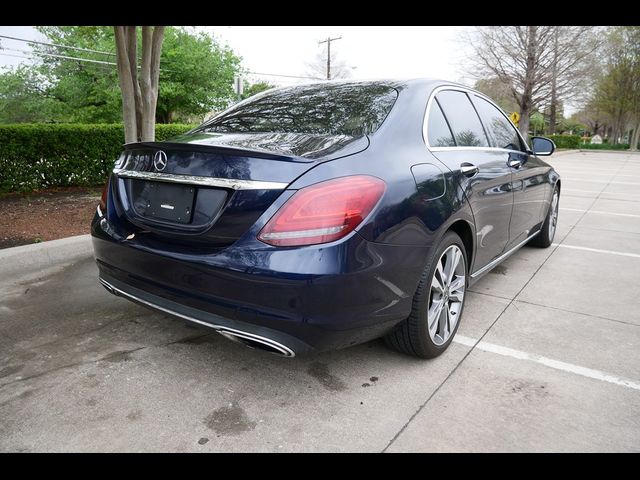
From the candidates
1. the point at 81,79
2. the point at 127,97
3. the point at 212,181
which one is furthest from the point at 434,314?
the point at 81,79

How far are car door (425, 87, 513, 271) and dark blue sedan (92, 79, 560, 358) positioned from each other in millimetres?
20

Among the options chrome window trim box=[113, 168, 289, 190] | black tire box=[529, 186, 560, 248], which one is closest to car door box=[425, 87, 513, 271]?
chrome window trim box=[113, 168, 289, 190]

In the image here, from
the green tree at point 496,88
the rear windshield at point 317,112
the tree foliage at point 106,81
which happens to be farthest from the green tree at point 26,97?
the rear windshield at point 317,112

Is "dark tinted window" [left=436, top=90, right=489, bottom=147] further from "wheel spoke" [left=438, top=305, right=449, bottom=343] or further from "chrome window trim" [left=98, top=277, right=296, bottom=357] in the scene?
"chrome window trim" [left=98, top=277, right=296, bottom=357]

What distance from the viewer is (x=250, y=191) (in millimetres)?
2051

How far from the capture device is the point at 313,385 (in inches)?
98.7

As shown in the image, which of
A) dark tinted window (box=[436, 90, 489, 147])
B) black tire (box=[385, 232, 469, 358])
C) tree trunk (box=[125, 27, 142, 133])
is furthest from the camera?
tree trunk (box=[125, 27, 142, 133])

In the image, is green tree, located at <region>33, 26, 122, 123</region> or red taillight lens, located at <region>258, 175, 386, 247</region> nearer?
red taillight lens, located at <region>258, 175, 386, 247</region>

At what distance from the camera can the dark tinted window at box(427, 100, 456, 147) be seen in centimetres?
278

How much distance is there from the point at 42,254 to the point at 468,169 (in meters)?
3.76

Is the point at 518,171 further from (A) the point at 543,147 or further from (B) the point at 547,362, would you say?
(B) the point at 547,362

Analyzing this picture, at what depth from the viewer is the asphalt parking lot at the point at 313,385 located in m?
2.09

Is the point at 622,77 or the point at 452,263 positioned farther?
the point at 622,77

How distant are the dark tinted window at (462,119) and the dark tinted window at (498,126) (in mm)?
196
